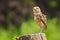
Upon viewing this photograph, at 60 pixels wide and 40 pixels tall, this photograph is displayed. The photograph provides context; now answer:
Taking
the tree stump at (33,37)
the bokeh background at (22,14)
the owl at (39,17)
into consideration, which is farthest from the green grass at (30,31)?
the tree stump at (33,37)

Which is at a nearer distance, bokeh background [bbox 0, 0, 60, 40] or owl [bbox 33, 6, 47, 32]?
owl [bbox 33, 6, 47, 32]

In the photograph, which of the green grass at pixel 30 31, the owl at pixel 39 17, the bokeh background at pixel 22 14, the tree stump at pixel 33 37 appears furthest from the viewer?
the bokeh background at pixel 22 14

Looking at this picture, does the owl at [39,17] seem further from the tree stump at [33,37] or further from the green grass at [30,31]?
the green grass at [30,31]

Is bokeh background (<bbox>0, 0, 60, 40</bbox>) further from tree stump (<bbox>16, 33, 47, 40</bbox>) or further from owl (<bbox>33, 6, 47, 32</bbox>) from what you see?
tree stump (<bbox>16, 33, 47, 40</bbox>)

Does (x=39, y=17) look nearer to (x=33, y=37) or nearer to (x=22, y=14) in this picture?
(x=33, y=37)

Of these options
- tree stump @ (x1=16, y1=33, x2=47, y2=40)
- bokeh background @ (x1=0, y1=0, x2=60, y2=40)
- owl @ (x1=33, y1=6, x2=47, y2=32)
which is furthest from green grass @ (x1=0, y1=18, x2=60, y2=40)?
tree stump @ (x1=16, y1=33, x2=47, y2=40)

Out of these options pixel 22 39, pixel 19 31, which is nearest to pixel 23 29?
pixel 19 31

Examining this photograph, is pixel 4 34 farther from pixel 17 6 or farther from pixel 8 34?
pixel 17 6

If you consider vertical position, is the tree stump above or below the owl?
below
